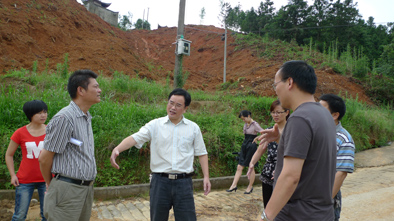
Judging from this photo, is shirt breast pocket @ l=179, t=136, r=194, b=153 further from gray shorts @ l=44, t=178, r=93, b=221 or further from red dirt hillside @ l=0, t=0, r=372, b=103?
red dirt hillside @ l=0, t=0, r=372, b=103

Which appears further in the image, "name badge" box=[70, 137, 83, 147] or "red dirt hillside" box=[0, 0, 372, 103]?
"red dirt hillside" box=[0, 0, 372, 103]

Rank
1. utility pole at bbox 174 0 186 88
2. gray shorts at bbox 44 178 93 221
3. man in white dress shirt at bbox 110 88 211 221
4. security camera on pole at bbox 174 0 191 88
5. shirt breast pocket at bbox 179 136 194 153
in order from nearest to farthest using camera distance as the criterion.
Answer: gray shorts at bbox 44 178 93 221 < man in white dress shirt at bbox 110 88 211 221 < shirt breast pocket at bbox 179 136 194 153 < security camera on pole at bbox 174 0 191 88 < utility pole at bbox 174 0 186 88

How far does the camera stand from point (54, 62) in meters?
15.0

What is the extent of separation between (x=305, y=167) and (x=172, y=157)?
1584 millimetres

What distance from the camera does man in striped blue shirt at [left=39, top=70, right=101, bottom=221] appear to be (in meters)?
2.38

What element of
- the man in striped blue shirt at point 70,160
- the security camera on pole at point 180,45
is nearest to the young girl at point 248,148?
the man in striped blue shirt at point 70,160

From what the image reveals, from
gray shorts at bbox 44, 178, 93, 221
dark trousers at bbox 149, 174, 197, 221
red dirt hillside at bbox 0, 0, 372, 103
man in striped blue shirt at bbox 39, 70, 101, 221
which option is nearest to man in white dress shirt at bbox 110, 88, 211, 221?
dark trousers at bbox 149, 174, 197, 221

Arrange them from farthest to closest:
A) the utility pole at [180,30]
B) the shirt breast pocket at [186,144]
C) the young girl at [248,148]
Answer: the utility pole at [180,30], the young girl at [248,148], the shirt breast pocket at [186,144]

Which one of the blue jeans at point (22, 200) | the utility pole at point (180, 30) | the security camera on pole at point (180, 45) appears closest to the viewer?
the blue jeans at point (22, 200)

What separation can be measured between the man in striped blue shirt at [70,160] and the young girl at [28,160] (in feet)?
3.56

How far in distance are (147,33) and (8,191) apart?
3672 centimetres

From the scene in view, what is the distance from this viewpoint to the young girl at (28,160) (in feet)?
10.8

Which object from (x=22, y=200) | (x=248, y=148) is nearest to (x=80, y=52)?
(x=248, y=148)

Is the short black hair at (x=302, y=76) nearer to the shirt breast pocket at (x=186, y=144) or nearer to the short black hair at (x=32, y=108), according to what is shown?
the shirt breast pocket at (x=186, y=144)
